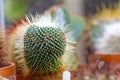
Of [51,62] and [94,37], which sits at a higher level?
[94,37]

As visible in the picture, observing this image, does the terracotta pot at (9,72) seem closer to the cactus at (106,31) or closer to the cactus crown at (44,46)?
the cactus crown at (44,46)

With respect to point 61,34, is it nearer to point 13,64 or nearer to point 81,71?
point 13,64

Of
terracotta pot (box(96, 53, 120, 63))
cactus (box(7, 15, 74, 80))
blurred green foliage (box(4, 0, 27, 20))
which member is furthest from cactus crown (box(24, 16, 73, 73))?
blurred green foliage (box(4, 0, 27, 20))

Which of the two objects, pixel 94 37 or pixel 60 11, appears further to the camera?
pixel 94 37

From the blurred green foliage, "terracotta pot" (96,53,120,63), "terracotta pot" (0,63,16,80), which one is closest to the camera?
"terracotta pot" (0,63,16,80)

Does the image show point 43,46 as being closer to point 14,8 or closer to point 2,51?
point 2,51

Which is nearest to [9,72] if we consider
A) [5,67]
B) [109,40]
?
[5,67]

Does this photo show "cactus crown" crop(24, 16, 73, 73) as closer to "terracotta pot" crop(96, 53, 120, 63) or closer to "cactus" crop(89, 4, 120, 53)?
"terracotta pot" crop(96, 53, 120, 63)

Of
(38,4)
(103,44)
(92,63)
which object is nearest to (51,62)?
(92,63)
